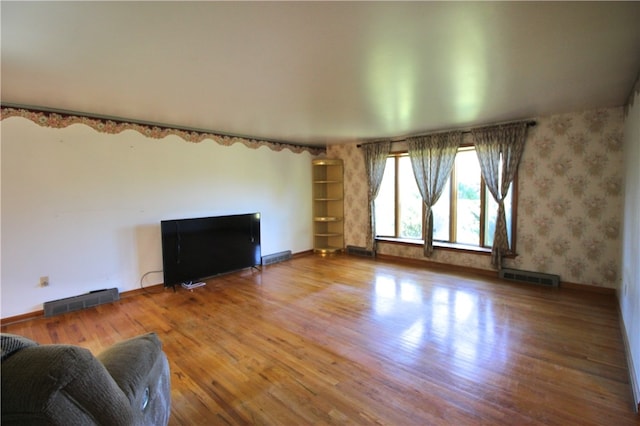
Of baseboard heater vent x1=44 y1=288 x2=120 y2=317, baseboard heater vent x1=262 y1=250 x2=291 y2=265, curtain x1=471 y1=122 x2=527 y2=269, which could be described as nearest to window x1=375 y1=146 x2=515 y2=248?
curtain x1=471 y1=122 x2=527 y2=269

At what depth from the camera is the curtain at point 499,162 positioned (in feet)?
14.4

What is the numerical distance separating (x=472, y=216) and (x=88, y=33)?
5.14 metres

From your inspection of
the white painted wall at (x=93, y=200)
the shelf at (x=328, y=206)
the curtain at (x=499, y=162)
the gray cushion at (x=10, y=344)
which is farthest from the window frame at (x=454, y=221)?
the gray cushion at (x=10, y=344)

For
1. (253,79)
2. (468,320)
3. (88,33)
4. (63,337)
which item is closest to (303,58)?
(253,79)

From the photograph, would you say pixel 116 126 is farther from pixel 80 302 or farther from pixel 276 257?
pixel 276 257

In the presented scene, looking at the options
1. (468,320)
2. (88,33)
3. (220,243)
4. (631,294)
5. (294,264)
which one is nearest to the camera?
(88,33)

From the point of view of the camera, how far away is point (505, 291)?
4074 mm

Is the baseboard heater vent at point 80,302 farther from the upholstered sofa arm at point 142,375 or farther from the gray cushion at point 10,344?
the gray cushion at point 10,344

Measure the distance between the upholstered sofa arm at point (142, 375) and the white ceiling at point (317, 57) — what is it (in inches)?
67.0

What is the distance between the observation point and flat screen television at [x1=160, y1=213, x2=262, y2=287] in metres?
4.28

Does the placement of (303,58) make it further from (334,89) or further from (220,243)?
(220,243)

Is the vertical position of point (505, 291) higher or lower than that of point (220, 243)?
lower

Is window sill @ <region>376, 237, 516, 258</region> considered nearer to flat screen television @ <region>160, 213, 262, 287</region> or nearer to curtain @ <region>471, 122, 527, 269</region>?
curtain @ <region>471, 122, 527, 269</region>

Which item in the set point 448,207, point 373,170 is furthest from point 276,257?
point 448,207
